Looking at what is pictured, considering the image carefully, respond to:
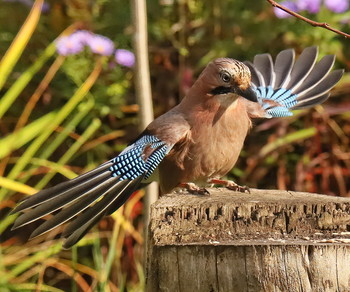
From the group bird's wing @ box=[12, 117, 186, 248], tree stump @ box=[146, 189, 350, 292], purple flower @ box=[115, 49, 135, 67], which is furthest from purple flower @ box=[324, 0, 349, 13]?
tree stump @ box=[146, 189, 350, 292]

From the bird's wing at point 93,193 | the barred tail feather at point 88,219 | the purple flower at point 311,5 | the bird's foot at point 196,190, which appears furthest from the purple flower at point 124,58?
the bird's foot at point 196,190

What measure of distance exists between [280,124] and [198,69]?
727 millimetres

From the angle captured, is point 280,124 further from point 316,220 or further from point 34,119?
point 316,220

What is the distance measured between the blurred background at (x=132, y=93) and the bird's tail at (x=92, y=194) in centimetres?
146

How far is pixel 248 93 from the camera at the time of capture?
4.17 metres

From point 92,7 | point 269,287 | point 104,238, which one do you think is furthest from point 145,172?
point 92,7

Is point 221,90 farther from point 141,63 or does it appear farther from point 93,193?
point 93,193

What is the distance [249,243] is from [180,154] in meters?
1.39

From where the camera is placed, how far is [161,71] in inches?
244

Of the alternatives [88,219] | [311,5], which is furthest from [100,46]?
[88,219]

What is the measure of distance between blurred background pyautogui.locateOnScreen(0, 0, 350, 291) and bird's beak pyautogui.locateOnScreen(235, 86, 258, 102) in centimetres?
170

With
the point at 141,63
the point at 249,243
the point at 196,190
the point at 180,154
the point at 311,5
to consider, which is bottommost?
the point at 249,243

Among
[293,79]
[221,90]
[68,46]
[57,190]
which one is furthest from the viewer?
[68,46]

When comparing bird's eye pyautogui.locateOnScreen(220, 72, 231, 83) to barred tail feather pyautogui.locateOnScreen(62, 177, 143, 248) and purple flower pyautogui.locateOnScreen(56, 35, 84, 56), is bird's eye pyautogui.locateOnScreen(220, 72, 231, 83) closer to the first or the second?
barred tail feather pyautogui.locateOnScreen(62, 177, 143, 248)
